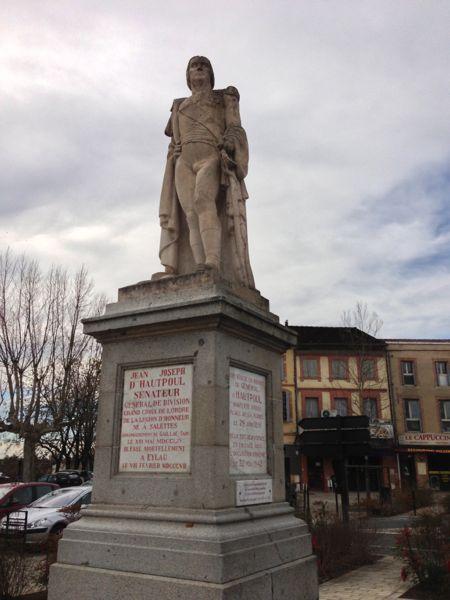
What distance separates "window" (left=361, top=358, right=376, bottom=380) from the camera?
122ft

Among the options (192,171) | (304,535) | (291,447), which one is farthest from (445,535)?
(291,447)

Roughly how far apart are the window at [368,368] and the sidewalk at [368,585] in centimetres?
2716

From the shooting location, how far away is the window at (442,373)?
126 feet

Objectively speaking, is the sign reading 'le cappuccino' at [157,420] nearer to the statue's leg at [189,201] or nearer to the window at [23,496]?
the statue's leg at [189,201]

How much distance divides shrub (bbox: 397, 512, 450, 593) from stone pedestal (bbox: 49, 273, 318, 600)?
3587 mm

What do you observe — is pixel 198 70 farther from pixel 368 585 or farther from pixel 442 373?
pixel 442 373

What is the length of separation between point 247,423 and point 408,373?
36.4 metres

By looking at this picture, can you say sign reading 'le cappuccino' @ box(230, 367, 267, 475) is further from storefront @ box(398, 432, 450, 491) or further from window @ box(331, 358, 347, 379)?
window @ box(331, 358, 347, 379)

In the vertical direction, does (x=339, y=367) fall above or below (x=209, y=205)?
above

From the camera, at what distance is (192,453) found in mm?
4770

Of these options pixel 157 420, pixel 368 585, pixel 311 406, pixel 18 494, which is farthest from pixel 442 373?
pixel 157 420

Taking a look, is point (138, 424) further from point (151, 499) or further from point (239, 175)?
point (239, 175)

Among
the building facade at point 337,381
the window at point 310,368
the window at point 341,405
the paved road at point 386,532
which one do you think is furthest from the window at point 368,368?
the paved road at point 386,532

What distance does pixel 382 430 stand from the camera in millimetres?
37500
